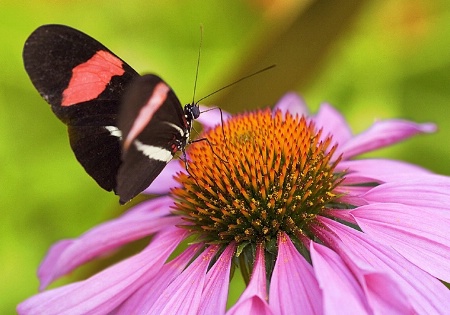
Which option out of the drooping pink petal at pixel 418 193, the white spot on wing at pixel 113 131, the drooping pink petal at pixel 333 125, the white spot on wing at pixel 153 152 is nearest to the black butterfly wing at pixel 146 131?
the white spot on wing at pixel 153 152

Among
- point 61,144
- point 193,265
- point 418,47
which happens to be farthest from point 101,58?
point 418,47

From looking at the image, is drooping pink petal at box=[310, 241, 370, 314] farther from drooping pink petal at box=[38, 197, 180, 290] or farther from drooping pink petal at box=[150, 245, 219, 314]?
drooping pink petal at box=[38, 197, 180, 290]

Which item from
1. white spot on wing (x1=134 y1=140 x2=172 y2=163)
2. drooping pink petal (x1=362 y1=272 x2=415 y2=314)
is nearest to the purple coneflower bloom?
drooping pink petal (x1=362 y1=272 x2=415 y2=314)

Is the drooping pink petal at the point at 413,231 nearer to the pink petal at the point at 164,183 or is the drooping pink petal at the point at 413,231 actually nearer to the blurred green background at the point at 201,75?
the pink petal at the point at 164,183

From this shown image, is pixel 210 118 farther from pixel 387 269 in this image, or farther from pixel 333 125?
pixel 387 269

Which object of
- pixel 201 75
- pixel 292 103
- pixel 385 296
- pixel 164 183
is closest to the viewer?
pixel 385 296

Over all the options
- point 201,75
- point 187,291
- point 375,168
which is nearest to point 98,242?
point 187,291
